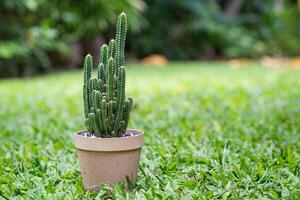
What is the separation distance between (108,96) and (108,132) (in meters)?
0.17

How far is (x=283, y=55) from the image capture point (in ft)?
49.4

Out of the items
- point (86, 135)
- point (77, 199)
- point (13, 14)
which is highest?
point (13, 14)

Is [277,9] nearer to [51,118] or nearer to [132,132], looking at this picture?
[51,118]

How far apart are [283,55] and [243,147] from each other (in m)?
12.2

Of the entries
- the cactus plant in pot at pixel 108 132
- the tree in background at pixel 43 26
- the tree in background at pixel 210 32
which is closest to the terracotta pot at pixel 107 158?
the cactus plant in pot at pixel 108 132

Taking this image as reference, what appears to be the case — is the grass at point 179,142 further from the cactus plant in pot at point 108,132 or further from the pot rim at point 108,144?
the pot rim at point 108,144

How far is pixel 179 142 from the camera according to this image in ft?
11.8

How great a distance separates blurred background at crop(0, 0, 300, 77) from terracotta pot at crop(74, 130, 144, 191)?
6135 millimetres

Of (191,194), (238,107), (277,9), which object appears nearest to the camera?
(191,194)

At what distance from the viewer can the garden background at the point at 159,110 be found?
265cm

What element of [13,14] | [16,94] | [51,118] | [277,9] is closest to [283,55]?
[277,9]

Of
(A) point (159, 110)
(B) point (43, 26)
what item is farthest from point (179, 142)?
(B) point (43, 26)

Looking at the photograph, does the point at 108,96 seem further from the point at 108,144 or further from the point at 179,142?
the point at 179,142

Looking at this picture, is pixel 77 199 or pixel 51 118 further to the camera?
pixel 51 118
